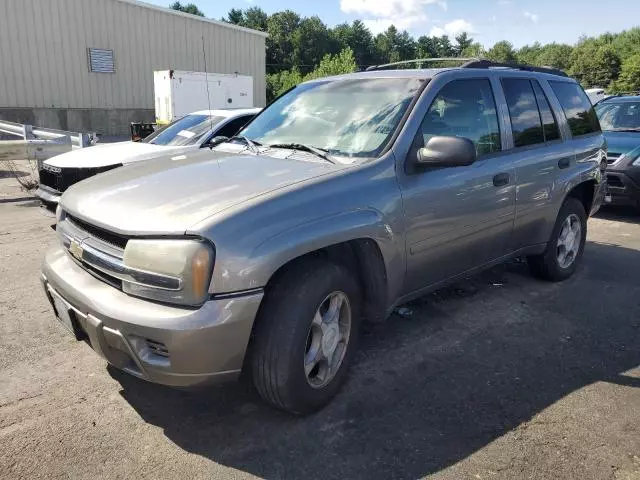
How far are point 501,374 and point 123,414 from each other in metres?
2.34

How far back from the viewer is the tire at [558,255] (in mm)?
4957

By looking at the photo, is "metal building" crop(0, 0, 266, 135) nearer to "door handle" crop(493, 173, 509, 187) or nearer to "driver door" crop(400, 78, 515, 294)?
"driver door" crop(400, 78, 515, 294)

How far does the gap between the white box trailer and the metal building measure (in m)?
5.15

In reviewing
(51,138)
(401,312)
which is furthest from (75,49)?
(401,312)

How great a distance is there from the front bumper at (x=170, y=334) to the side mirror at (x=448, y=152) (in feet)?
4.65

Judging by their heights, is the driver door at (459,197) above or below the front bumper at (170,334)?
above

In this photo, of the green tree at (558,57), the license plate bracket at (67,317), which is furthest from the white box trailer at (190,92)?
the green tree at (558,57)

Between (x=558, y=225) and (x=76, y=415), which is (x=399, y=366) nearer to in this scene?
(x=76, y=415)

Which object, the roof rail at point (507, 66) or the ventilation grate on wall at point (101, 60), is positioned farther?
the ventilation grate on wall at point (101, 60)

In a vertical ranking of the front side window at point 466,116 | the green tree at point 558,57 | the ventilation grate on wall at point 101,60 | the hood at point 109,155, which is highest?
the green tree at point 558,57

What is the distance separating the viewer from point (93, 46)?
68.4ft

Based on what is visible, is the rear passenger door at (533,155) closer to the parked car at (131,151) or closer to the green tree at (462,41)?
the parked car at (131,151)

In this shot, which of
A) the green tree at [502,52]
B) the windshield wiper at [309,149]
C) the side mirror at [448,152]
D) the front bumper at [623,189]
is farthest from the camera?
the green tree at [502,52]

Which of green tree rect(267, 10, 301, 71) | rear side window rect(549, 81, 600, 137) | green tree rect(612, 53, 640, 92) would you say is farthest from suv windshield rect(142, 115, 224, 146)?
green tree rect(267, 10, 301, 71)
